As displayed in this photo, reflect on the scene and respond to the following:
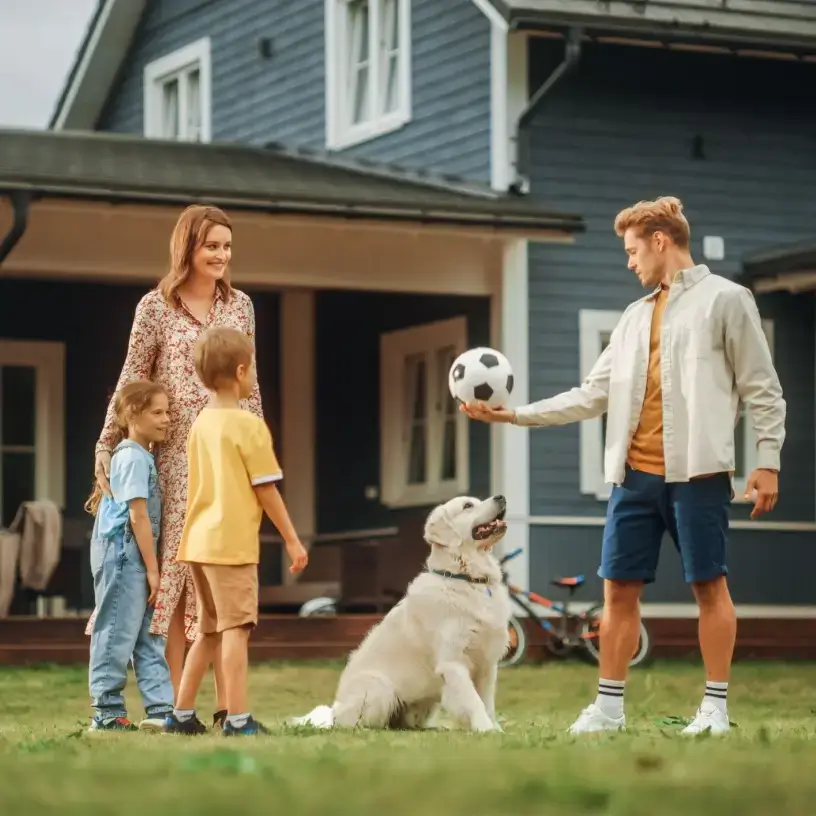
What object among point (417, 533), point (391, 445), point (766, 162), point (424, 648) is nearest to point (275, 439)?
point (391, 445)

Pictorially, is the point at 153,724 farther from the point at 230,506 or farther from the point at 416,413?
the point at 416,413

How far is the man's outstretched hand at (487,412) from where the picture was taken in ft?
26.2

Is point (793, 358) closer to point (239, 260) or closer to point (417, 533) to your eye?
point (417, 533)

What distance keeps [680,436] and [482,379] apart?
1.23m

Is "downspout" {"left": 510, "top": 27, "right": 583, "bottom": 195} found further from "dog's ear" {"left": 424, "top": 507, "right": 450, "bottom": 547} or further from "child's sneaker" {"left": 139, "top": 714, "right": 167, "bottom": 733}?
"child's sneaker" {"left": 139, "top": 714, "right": 167, "bottom": 733}

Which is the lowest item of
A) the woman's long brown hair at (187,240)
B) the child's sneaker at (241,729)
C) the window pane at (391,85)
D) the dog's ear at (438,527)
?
the child's sneaker at (241,729)

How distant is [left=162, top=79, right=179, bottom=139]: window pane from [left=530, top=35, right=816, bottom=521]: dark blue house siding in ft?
24.4

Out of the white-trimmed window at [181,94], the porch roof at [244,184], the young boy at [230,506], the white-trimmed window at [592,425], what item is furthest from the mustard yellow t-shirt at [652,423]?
the white-trimmed window at [181,94]

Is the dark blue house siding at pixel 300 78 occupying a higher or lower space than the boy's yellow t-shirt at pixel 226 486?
higher

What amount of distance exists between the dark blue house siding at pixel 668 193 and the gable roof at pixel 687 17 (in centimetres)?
53

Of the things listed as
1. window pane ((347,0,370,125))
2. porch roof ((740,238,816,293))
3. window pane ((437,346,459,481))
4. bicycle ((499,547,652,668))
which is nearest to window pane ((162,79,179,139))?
window pane ((347,0,370,125))

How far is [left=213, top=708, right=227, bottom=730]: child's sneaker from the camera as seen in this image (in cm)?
773

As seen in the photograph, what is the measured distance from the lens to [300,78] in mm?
20656

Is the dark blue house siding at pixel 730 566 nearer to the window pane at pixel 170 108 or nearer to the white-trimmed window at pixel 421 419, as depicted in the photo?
the white-trimmed window at pixel 421 419
